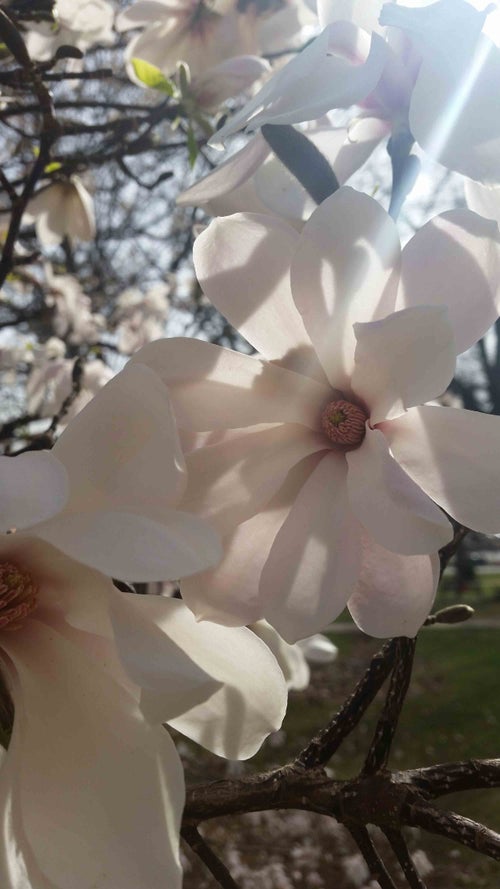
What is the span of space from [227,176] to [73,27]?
3.03ft

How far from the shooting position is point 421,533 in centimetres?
31

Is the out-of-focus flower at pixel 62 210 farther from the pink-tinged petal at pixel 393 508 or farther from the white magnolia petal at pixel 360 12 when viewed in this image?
the pink-tinged petal at pixel 393 508

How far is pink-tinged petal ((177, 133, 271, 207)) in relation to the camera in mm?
380

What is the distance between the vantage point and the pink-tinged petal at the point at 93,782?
0.33 metres

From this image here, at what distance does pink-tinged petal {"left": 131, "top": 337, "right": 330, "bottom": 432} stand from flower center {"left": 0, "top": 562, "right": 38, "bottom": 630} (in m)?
0.10

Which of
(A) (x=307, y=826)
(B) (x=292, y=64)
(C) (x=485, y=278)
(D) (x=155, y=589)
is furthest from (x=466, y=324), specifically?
(A) (x=307, y=826)

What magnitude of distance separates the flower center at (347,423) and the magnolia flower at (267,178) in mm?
101

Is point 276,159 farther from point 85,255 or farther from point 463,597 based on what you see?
point 463,597

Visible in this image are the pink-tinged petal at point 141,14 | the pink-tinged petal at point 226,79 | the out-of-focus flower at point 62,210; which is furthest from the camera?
the out-of-focus flower at point 62,210

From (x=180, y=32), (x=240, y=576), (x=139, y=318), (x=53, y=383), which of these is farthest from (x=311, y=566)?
(x=139, y=318)

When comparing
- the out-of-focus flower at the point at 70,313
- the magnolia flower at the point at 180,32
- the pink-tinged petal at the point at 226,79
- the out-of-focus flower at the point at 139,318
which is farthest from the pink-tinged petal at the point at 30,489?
the out-of-focus flower at the point at 139,318

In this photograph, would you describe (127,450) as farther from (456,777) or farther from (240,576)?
(456,777)

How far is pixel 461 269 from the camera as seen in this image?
1.15 ft

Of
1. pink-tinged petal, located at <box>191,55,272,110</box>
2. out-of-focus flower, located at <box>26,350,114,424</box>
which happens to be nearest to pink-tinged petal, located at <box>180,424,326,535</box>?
pink-tinged petal, located at <box>191,55,272,110</box>
